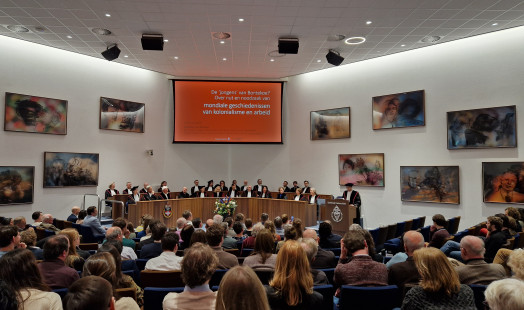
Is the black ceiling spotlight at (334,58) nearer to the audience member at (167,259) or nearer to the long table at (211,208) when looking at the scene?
the long table at (211,208)

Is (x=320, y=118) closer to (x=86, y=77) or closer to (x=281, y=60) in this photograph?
(x=281, y=60)

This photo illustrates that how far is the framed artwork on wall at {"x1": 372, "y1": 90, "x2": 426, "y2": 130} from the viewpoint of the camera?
1077 centimetres

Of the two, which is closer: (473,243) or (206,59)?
(473,243)

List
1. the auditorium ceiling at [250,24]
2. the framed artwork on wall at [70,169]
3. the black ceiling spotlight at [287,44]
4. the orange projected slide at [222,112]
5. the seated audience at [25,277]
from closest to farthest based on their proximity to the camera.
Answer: the seated audience at [25,277]
the auditorium ceiling at [250,24]
the black ceiling spotlight at [287,44]
the framed artwork on wall at [70,169]
the orange projected slide at [222,112]

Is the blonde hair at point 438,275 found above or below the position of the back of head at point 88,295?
below

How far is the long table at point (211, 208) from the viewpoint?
10.3 metres

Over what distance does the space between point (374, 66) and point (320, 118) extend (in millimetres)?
2717

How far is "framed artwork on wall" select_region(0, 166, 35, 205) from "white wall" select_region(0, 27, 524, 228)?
0.22m

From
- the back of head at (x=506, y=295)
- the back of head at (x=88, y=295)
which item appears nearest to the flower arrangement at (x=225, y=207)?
the back of head at (x=88, y=295)

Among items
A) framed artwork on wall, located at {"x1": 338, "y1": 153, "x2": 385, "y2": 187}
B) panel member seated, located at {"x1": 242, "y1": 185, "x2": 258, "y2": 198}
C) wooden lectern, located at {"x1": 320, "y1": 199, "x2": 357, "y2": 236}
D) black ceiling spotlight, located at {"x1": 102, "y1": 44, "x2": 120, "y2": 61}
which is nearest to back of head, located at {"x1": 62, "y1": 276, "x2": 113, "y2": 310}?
wooden lectern, located at {"x1": 320, "y1": 199, "x2": 357, "y2": 236}

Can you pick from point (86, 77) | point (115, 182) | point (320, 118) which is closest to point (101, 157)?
point (115, 182)

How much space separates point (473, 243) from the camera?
3.10 m

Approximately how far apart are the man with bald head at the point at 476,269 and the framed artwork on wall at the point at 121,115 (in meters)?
11.7

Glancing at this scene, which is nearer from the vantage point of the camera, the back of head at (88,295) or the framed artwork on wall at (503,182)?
the back of head at (88,295)
